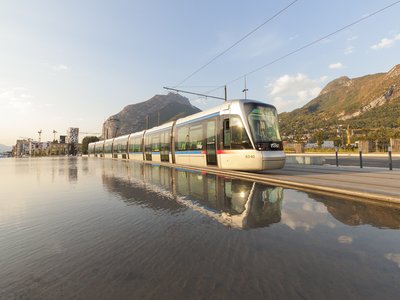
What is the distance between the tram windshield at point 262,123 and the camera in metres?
11.0

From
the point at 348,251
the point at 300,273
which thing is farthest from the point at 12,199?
the point at 348,251

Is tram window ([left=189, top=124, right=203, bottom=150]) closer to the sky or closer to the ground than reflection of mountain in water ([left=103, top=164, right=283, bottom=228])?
closer to the sky

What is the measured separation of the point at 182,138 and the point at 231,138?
6.31 m

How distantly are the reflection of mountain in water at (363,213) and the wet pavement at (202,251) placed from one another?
20mm

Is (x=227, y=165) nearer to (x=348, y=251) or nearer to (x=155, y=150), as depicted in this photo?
(x=348, y=251)

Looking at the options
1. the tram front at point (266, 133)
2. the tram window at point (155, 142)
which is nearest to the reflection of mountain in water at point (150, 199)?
the tram front at point (266, 133)

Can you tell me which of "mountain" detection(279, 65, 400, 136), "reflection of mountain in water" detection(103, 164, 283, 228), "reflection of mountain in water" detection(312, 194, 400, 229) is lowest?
"reflection of mountain in water" detection(312, 194, 400, 229)

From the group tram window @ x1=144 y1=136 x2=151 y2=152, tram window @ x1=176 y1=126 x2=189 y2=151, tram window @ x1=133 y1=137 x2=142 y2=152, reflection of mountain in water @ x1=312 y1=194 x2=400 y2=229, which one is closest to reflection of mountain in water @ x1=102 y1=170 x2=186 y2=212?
reflection of mountain in water @ x1=312 y1=194 x2=400 y2=229

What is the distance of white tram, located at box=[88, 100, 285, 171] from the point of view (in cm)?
1094

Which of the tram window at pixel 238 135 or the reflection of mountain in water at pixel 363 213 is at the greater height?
the tram window at pixel 238 135

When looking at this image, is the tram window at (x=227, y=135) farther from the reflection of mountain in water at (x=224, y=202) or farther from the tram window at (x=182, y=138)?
the tram window at (x=182, y=138)

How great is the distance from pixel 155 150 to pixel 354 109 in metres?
179

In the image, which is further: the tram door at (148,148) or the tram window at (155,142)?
the tram door at (148,148)

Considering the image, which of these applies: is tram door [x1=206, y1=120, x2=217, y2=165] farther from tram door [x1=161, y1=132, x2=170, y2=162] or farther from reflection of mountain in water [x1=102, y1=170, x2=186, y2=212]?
tram door [x1=161, y1=132, x2=170, y2=162]
